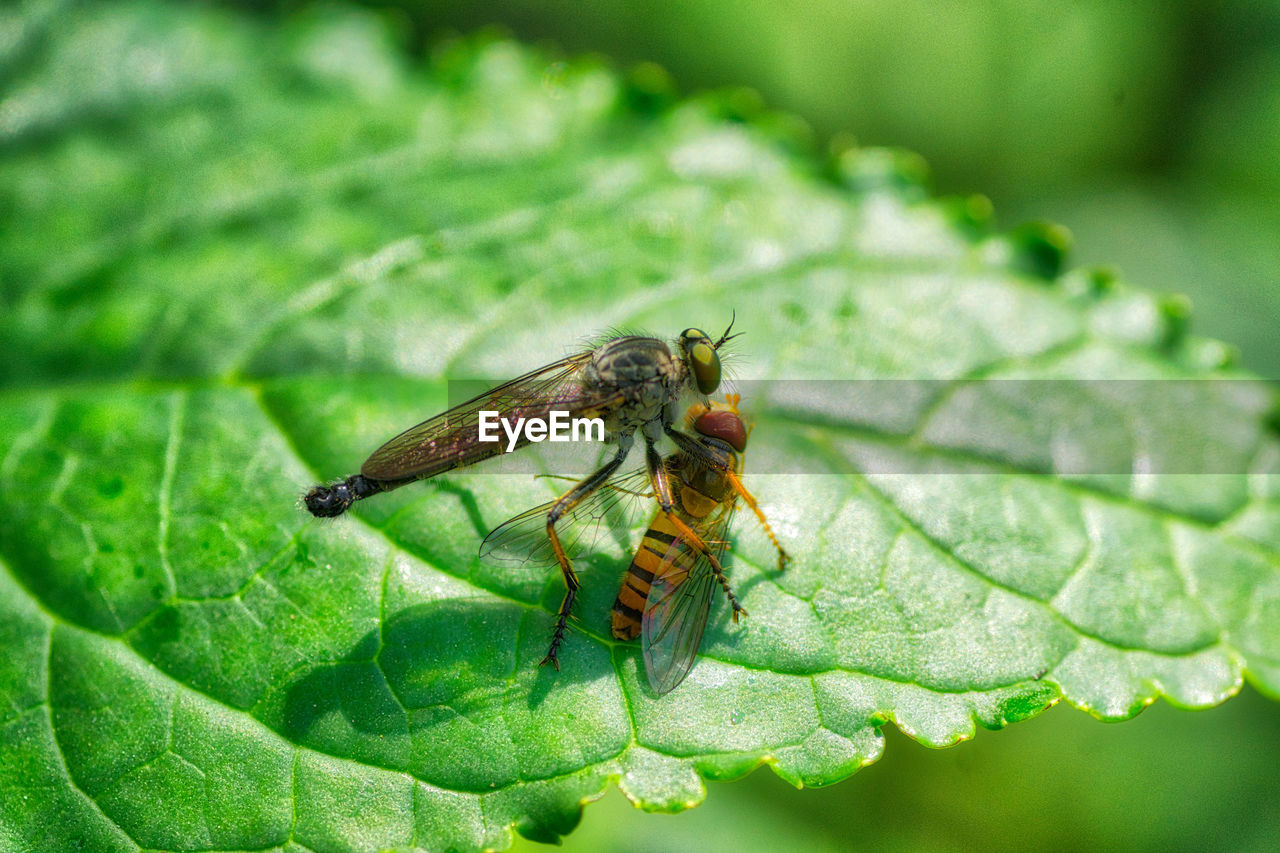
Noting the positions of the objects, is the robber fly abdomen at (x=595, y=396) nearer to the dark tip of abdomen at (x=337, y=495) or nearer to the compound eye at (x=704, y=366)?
the compound eye at (x=704, y=366)

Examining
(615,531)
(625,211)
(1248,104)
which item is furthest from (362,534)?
(1248,104)

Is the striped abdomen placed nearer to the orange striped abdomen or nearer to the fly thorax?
the orange striped abdomen

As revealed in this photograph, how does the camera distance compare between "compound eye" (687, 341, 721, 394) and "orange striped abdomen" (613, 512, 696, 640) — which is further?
"compound eye" (687, 341, 721, 394)

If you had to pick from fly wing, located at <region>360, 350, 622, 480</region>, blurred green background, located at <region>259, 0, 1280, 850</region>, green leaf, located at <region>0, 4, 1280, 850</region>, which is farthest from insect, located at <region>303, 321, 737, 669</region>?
blurred green background, located at <region>259, 0, 1280, 850</region>

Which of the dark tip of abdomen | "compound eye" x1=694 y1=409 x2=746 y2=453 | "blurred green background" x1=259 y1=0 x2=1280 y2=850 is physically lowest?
the dark tip of abdomen

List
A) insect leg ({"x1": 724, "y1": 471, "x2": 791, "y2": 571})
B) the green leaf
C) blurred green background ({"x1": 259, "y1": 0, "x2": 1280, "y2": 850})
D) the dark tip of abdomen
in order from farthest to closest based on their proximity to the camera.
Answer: blurred green background ({"x1": 259, "y1": 0, "x2": 1280, "y2": 850}), insect leg ({"x1": 724, "y1": 471, "x2": 791, "y2": 571}), the dark tip of abdomen, the green leaf
